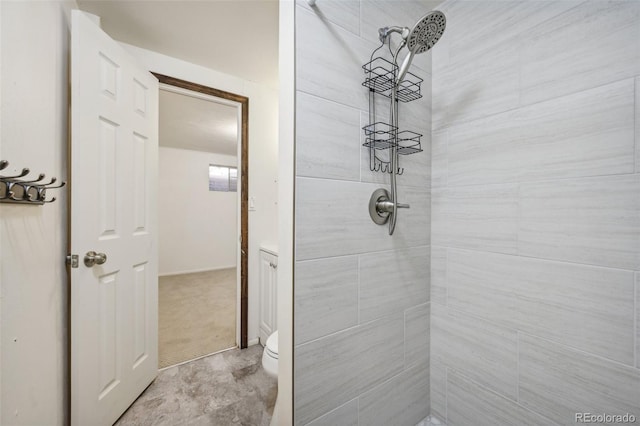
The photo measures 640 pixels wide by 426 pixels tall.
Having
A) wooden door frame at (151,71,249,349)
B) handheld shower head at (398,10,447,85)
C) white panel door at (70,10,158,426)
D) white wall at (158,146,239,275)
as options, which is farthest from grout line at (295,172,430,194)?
white wall at (158,146,239,275)

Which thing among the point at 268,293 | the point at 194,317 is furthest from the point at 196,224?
the point at 268,293

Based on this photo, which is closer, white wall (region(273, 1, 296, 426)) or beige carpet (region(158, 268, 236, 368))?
white wall (region(273, 1, 296, 426))

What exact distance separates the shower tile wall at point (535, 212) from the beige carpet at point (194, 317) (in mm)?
1815

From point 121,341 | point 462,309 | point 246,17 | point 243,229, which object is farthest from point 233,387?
point 246,17

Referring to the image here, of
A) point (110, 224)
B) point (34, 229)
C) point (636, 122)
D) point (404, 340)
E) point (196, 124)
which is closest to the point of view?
point (636, 122)

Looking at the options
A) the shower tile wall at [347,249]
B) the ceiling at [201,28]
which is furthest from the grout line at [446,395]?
the ceiling at [201,28]

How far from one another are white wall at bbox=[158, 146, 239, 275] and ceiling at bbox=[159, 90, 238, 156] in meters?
0.28

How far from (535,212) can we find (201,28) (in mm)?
2043

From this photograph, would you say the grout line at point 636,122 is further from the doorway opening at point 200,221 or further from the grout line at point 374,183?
the doorway opening at point 200,221

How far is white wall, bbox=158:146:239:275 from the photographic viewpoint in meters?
4.55

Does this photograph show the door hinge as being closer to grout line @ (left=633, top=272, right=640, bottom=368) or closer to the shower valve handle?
the shower valve handle

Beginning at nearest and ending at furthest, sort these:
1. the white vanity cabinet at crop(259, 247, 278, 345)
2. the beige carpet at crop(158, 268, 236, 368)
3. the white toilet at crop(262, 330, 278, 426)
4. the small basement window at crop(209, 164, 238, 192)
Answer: the white toilet at crop(262, 330, 278, 426) → the white vanity cabinet at crop(259, 247, 278, 345) → the beige carpet at crop(158, 268, 236, 368) → the small basement window at crop(209, 164, 238, 192)

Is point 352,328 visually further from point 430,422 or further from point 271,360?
point 430,422

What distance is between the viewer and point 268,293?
2061 millimetres
